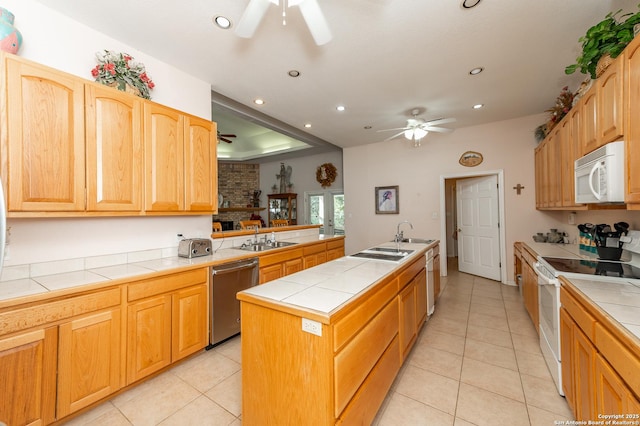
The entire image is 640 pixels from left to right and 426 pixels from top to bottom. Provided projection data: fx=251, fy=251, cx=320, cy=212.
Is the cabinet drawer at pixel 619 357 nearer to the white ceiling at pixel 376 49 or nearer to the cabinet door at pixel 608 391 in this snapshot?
the cabinet door at pixel 608 391

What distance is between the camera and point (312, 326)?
44.6 inches

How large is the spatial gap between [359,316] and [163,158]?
2167mm

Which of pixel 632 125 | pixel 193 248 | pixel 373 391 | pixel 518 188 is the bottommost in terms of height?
pixel 373 391

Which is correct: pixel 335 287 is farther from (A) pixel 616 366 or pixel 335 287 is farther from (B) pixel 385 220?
(B) pixel 385 220

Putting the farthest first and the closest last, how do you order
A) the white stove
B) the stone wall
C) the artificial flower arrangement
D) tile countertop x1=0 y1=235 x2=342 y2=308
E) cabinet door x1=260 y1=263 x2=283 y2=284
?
the stone wall, cabinet door x1=260 y1=263 x2=283 y2=284, the artificial flower arrangement, the white stove, tile countertop x1=0 y1=235 x2=342 y2=308

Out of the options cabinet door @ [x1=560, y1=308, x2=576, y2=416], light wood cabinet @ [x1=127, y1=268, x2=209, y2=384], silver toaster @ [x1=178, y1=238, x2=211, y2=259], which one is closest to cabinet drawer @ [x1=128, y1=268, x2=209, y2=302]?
light wood cabinet @ [x1=127, y1=268, x2=209, y2=384]

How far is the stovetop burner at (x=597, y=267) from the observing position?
1725 millimetres

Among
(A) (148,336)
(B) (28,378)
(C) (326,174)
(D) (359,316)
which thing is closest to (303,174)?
(C) (326,174)

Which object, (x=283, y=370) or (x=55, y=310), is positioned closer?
(x=283, y=370)

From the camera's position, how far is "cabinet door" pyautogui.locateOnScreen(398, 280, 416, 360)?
6.24 feet

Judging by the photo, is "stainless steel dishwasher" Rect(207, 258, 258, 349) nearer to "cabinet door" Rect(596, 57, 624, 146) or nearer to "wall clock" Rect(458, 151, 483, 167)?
"cabinet door" Rect(596, 57, 624, 146)

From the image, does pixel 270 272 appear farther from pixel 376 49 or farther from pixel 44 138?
pixel 376 49

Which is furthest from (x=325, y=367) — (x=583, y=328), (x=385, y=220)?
(x=385, y=220)

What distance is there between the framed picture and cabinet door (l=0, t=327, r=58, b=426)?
505cm
